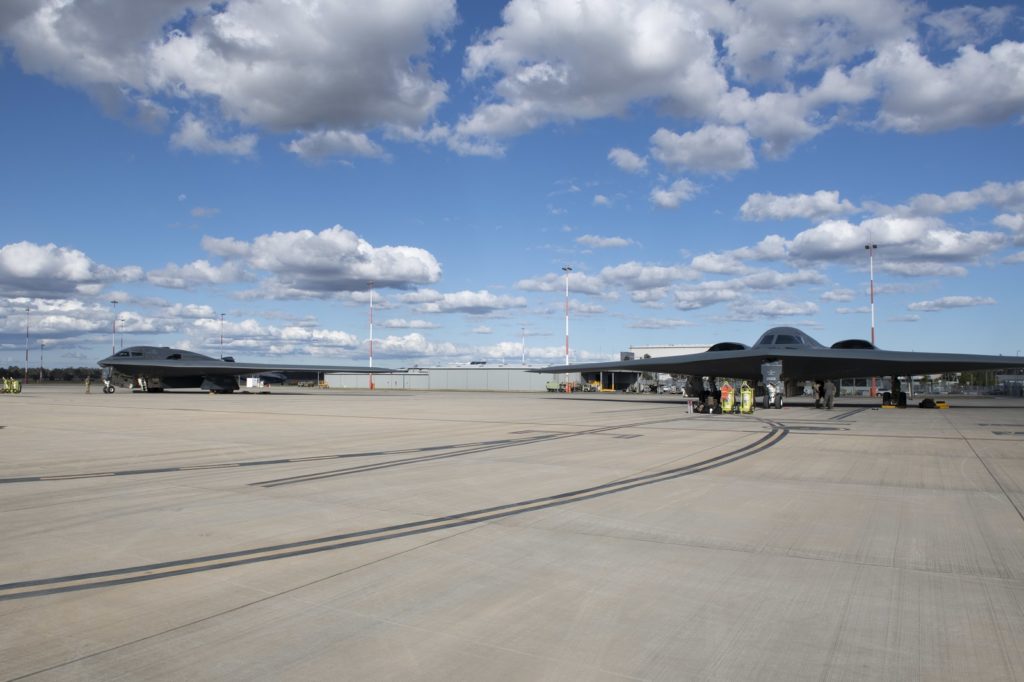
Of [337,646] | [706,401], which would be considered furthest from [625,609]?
[706,401]

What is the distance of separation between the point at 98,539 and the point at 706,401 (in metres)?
24.2

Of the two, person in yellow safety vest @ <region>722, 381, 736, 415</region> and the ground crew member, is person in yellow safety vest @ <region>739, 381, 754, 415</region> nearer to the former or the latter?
person in yellow safety vest @ <region>722, 381, 736, 415</region>

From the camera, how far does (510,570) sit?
538 centimetres

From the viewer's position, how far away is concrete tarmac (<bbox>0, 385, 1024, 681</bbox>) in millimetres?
3785

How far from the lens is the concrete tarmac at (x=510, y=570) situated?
3785mm

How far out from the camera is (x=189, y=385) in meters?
50.8

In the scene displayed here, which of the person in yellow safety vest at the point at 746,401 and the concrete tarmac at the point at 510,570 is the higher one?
the person in yellow safety vest at the point at 746,401

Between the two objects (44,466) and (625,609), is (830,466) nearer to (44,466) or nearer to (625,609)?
(625,609)

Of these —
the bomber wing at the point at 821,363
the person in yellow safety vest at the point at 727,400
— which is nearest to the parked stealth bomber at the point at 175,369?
the bomber wing at the point at 821,363

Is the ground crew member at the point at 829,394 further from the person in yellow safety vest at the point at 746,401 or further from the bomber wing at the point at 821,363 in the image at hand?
the person in yellow safety vest at the point at 746,401

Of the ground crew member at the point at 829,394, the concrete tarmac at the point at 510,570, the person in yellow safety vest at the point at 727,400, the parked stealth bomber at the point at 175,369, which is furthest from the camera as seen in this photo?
the parked stealth bomber at the point at 175,369

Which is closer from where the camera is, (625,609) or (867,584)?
(625,609)

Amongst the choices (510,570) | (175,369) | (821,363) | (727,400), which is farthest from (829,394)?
(175,369)

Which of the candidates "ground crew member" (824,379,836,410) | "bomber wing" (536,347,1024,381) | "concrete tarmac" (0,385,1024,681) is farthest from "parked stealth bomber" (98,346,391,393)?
"concrete tarmac" (0,385,1024,681)
